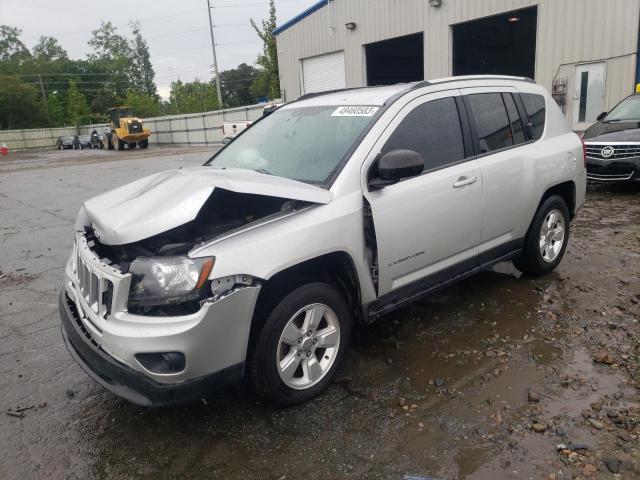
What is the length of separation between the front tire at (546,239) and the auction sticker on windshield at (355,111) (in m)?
2.00

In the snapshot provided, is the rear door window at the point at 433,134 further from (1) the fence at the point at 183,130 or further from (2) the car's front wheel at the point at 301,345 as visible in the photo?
(1) the fence at the point at 183,130

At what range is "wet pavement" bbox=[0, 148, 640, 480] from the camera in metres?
2.61

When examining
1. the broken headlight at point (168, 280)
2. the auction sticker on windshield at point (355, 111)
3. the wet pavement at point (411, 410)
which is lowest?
the wet pavement at point (411, 410)

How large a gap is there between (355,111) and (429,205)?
2.75 ft

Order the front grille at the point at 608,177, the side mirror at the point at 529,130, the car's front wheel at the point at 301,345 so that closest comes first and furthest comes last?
the car's front wheel at the point at 301,345 < the side mirror at the point at 529,130 < the front grille at the point at 608,177

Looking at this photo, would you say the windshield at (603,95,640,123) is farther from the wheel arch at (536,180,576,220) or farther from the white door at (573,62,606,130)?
the wheel arch at (536,180,576,220)

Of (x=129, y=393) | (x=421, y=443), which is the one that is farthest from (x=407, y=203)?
(x=129, y=393)

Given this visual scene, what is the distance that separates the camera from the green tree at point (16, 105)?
62.7m

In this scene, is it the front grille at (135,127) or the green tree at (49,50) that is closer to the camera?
the front grille at (135,127)

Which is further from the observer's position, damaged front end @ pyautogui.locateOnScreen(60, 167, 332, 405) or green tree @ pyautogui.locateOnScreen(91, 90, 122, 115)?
green tree @ pyautogui.locateOnScreen(91, 90, 122, 115)

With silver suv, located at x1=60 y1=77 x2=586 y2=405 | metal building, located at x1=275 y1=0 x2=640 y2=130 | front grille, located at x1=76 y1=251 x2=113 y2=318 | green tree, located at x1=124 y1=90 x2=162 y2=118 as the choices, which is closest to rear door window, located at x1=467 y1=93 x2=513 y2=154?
silver suv, located at x1=60 y1=77 x2=586 y2=405

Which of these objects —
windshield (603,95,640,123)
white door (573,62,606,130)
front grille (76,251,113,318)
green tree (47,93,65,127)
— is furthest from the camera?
green tree (47,93,65,127)

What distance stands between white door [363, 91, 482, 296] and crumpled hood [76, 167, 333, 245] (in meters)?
0.53

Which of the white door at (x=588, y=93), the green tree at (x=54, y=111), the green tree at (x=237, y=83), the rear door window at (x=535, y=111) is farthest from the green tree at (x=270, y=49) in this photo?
the green tree at (x=237, y=83)
